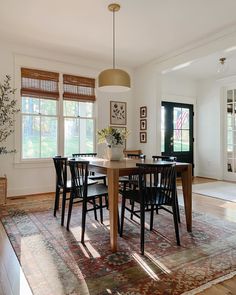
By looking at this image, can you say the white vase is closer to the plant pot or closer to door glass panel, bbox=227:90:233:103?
the plant pot

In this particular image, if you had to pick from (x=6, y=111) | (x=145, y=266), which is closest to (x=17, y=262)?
(x=145, y=266)

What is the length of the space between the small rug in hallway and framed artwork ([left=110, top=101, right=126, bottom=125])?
2.27 m

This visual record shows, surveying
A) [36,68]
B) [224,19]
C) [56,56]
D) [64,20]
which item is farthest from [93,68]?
[224,19]

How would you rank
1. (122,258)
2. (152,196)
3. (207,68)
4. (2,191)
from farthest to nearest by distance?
(207,68)
(2,191)
(152,196)
(122,258)

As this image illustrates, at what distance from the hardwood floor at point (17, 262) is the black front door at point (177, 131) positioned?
8.58 ft

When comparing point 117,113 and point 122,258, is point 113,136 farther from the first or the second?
point 117,113

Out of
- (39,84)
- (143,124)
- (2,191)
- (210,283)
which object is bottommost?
(210,283)

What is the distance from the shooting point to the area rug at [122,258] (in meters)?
1.77

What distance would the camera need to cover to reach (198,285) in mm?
1763

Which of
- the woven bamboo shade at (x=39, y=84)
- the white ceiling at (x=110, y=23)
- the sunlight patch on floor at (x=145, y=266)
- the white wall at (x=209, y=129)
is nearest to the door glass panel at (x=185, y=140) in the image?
the white wall at (x=209, y=129)

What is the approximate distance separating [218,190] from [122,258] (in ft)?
11.9

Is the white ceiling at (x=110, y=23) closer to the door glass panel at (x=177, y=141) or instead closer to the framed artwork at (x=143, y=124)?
the framed artwork at (x=143, y=124)

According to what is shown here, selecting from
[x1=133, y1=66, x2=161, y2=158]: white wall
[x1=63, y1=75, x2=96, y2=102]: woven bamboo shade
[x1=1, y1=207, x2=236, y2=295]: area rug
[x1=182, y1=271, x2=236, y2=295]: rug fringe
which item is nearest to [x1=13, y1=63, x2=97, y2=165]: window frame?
[x1=63, y1=75, x2=96, y2=102]: woven bamboo shade

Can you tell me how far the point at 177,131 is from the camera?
22.2 ft
